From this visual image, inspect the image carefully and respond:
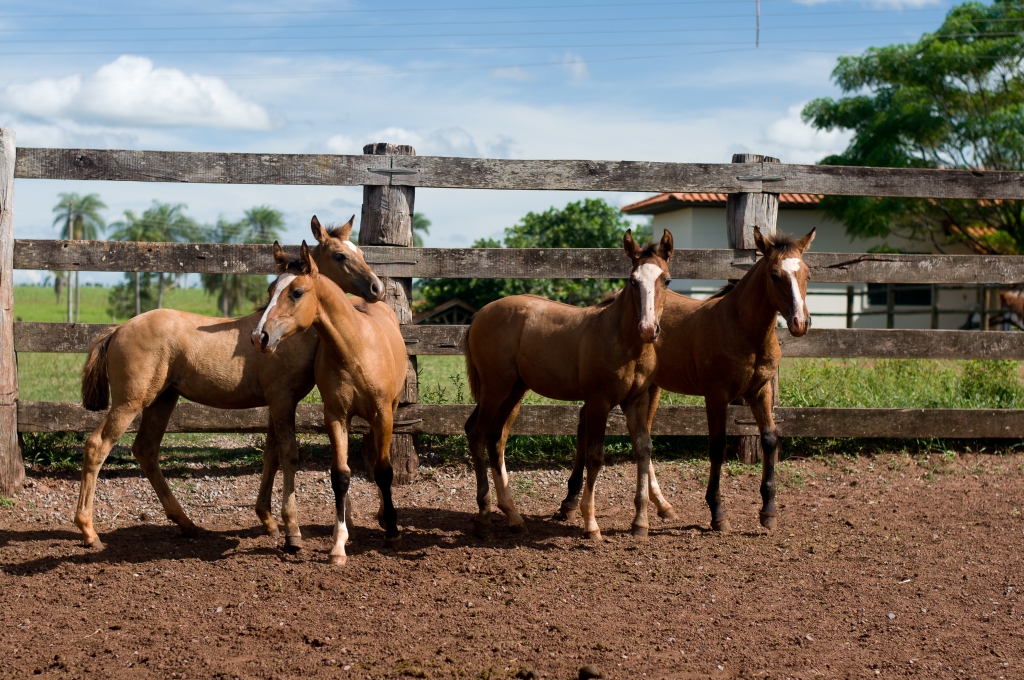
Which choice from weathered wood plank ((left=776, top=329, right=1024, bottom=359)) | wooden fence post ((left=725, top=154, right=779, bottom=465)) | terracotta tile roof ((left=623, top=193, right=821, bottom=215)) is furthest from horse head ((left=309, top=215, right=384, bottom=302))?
terracotta tile roof ((left=623, top=193, right=821, bottom=215))

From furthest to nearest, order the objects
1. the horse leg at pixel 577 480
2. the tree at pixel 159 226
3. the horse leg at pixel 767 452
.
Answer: the tree at pixel 159 226 → the horse leg at pixel 577 480 → the horse leg at pixel 767 452

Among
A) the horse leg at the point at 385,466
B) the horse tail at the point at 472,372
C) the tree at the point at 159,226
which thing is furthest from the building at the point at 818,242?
the tree at the point at 159,226

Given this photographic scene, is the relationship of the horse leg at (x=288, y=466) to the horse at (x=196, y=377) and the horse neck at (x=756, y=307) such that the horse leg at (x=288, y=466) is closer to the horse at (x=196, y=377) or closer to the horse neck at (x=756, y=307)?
the horse at (x=196, y=377)

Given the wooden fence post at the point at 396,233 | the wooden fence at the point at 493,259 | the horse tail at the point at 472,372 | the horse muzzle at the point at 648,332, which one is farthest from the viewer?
the wooden fence post at the point at 396,233

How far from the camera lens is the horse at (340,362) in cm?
551

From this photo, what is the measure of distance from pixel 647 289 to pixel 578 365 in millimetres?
916

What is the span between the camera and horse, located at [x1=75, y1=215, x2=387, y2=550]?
5.96 meters

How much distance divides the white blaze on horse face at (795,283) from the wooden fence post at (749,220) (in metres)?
1.77

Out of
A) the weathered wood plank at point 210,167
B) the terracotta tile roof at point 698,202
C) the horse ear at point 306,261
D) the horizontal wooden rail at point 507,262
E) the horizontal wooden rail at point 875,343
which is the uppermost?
the terracotta tile roof at point 698,202

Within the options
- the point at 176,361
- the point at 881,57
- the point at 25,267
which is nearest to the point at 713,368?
the point at 176,361

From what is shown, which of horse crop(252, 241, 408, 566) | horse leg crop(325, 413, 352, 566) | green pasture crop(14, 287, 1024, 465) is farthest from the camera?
green pasture crop(14, 287, 1024, 465)

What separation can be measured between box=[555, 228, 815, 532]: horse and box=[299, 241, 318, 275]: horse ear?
254cm

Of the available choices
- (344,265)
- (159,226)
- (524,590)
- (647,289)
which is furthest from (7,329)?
(159,226)

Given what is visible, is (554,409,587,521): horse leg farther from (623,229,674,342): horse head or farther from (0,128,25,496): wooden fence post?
(0,128,25,496): wooden fence post
